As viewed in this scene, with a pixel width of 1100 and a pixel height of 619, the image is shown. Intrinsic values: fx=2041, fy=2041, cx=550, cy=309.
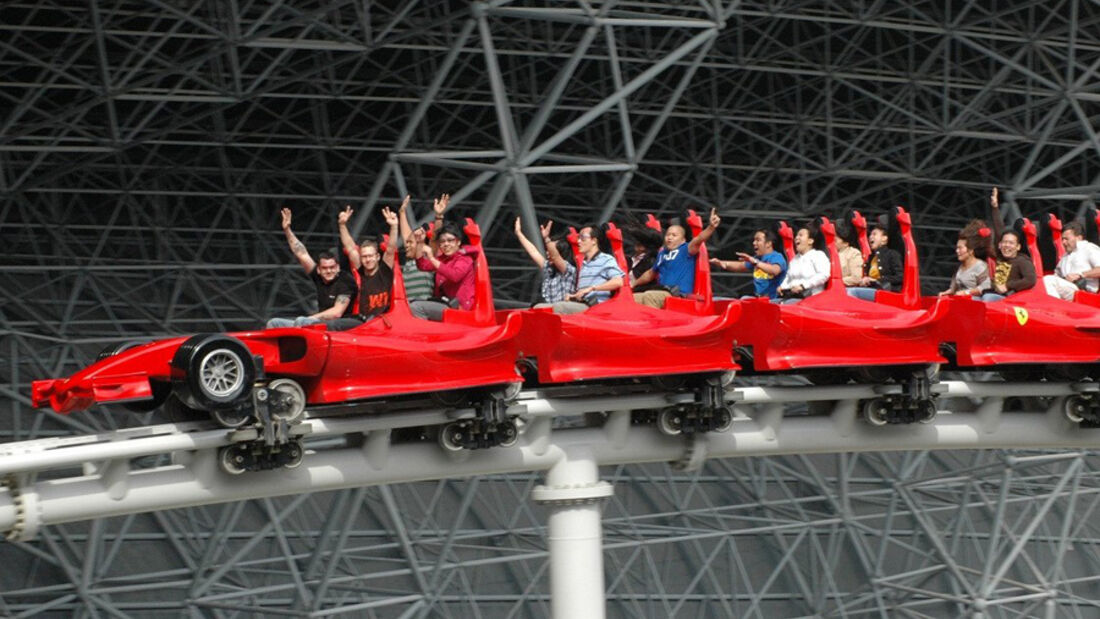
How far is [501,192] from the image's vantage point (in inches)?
1009

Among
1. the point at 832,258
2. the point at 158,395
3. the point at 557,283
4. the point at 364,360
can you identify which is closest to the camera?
the point at 158,395

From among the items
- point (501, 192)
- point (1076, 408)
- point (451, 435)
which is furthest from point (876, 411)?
point (501, 192)

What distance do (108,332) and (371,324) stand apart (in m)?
15.8

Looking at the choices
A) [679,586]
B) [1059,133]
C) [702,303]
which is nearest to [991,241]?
[702,303]

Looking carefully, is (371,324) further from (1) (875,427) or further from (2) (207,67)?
(2) (207,67)

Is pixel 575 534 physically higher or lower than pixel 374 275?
lower

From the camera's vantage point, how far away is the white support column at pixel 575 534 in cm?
1472

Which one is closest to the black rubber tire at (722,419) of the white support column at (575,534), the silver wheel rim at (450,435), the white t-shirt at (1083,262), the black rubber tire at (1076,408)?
the white support column at (575,534)

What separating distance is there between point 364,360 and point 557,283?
2894 millimetres

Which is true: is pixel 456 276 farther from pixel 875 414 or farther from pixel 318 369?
pixel 875 414

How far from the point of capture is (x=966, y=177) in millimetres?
39156

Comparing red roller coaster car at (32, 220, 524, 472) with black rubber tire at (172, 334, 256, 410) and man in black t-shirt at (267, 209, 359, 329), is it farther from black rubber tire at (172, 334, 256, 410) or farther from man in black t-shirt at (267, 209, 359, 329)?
man in black t-shirt at (267, 209, 359, 329)

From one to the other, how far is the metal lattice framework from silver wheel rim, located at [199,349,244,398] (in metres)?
12.0

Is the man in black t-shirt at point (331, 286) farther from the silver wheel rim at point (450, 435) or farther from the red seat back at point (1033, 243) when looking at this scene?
the red seat back at point (1033, 243)
